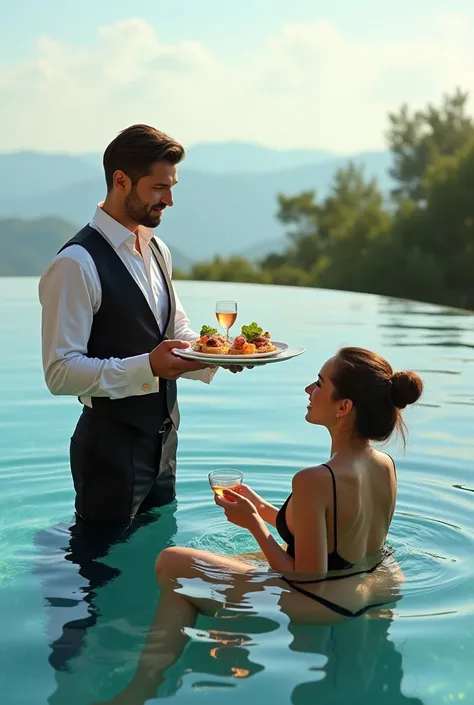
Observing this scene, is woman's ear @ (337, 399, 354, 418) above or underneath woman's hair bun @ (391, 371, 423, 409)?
underneath

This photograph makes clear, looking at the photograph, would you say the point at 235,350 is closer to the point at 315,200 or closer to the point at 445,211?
the point at 445,211

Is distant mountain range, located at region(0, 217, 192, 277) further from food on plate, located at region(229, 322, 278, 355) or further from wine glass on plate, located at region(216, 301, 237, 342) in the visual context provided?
food on plate, located at region(229, 322, 278, 355)

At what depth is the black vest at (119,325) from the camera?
374 cm

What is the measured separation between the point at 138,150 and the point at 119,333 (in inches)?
27.8

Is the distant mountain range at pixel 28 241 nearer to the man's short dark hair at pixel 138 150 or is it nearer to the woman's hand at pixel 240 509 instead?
the man's short dark hair at pixel 138 150

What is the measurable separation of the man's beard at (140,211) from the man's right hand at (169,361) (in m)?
0.52

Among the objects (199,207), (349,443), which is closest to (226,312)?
(349,443)

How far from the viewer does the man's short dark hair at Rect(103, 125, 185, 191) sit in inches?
147

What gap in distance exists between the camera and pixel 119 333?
3807 mm

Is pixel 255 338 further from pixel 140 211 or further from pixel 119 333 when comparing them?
pixel 140 211

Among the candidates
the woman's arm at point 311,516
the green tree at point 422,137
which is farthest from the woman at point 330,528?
the green tree at point 422,137

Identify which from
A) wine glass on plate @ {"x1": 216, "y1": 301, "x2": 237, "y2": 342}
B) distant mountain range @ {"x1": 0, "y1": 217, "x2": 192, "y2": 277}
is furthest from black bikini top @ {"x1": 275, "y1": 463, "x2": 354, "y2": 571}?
distant mountain range @ {"x1": 0, "y1": 217, "x2": 192, "y2": 277}

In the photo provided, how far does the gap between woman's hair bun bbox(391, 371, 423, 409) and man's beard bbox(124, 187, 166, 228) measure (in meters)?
1.21

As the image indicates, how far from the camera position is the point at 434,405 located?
7.71 metres
